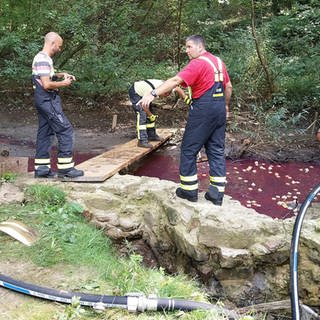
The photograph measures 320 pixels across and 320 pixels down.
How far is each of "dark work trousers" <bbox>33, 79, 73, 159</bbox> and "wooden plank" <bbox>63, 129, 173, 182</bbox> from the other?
0.43 metres

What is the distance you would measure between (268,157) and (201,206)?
3792mm

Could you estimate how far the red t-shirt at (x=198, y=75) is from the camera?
4.67 meters

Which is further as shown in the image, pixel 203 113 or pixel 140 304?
pixel 203 113

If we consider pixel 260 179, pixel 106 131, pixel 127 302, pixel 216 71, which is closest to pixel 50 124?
pixel 216 71

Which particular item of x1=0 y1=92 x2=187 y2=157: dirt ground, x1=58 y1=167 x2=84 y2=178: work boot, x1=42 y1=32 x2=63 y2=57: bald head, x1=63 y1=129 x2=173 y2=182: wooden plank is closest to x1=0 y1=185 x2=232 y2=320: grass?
x1=58 y1=167 x2=84 y2=178: work boot

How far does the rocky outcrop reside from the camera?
4.34 metres

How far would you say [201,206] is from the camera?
15.6 ft

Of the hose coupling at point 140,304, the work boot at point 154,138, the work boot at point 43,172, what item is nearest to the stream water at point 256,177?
the work boot at point 154,138

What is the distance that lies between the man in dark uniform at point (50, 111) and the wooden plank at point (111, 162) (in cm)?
22

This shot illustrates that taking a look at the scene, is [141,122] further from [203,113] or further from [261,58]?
[261,58]

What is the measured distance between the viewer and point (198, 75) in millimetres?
4707

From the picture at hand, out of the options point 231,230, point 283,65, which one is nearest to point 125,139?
point 283,65

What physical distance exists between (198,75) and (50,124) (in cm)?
200

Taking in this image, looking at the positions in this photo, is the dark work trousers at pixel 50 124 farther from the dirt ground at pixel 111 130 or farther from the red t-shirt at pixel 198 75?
the red t-shirt at pixel 198 75
